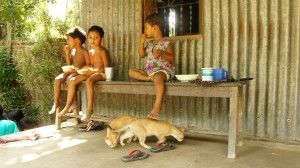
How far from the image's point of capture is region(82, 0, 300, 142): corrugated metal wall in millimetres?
5117

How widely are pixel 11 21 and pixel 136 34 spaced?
282 inches

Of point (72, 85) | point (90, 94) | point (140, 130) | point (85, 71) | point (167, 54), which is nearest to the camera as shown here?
point (140, 130)

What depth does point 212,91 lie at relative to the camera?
483cm

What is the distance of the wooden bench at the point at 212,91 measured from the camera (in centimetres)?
463

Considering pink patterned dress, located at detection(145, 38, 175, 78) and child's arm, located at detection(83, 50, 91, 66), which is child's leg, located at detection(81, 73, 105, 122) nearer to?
child's arm, located at detection(83, 50, 91, 66)

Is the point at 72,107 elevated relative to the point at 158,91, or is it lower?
lower

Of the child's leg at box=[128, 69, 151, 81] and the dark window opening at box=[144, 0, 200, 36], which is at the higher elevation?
the dark window opening at box=[144, 0, 200, 36]

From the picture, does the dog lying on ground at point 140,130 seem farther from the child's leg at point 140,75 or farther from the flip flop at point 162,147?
the child's leg at point 140,75

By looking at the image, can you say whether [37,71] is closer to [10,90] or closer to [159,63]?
[10,90]

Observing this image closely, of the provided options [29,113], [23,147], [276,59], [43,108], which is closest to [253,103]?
[276,59]

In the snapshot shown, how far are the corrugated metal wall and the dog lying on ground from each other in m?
1.03

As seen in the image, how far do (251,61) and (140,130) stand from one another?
79.2 inches

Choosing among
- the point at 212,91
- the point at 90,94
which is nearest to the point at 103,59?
the point at 90,94

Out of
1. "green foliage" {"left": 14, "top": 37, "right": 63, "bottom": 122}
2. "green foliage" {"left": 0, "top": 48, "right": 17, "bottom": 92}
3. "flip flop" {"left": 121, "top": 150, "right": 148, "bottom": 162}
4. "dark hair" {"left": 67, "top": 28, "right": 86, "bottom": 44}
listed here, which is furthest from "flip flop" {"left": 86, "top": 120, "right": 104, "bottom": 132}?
"green foliage" {"left": 0, "top": 48, "right": 17, "bottom": 92}
